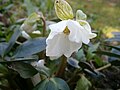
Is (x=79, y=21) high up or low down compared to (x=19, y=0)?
→ up

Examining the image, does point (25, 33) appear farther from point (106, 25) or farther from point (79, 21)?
point (106, 25)

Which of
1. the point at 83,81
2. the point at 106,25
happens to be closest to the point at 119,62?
the point at 83,81

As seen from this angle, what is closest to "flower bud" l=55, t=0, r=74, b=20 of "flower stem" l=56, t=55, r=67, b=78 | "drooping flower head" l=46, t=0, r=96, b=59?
"drooping flower head" l=46, t=0, r=96, b=59

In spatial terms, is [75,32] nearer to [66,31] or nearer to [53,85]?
[66,31]

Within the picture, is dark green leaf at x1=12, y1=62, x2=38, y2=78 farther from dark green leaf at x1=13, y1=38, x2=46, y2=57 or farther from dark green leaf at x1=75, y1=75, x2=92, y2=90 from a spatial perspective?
dark green leaf at x1=75, y1=75, x2=92, y2=90

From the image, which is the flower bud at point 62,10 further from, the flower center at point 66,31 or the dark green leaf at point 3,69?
the dark green leaf at point 3,69

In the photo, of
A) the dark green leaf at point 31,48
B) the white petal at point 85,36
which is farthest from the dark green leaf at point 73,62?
the white petal at point 85,36
